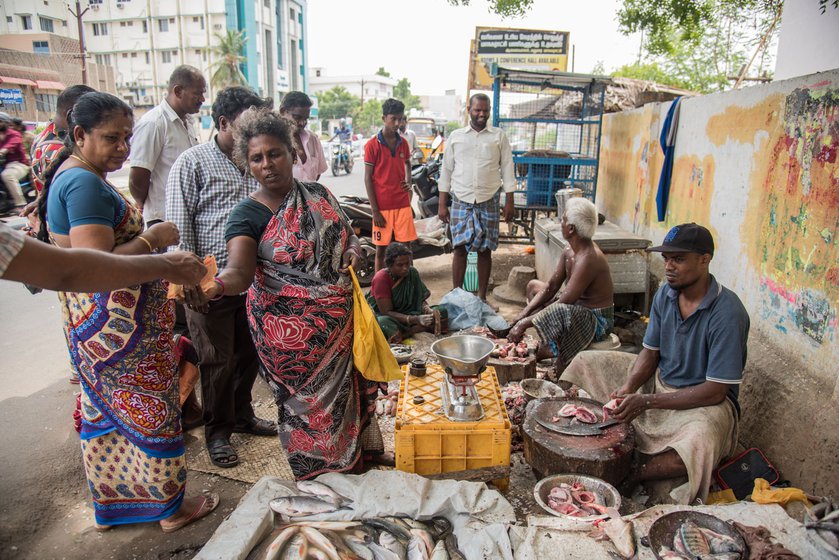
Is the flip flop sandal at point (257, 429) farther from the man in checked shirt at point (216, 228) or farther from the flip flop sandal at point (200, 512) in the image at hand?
the flip flop sandal at point (200, 512)

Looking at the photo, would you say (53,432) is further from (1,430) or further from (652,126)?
(652,126)

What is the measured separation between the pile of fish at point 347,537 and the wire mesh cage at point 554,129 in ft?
18.7

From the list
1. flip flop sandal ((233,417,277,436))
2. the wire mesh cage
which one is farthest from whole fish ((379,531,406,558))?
the wire mesh cage

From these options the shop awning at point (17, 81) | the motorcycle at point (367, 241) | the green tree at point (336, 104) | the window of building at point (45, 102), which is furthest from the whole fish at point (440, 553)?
the green tree at point (336, 104)

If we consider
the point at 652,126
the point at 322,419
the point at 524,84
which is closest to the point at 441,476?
the point at 322,419

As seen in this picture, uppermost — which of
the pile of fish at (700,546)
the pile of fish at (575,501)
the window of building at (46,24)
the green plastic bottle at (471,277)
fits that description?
the window of building at (46,24)

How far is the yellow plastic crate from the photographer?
2807mm

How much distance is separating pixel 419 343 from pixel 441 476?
2377 mm

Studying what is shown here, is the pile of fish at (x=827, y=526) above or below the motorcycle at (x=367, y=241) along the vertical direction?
below

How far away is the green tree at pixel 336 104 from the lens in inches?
2112

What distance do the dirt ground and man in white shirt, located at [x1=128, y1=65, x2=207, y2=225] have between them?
155cm

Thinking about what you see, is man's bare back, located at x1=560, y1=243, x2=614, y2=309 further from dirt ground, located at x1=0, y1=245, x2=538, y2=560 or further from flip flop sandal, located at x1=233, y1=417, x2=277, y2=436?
flip flop sandal, located at x1=233, y1=417, x2=277, y2=436

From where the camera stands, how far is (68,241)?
227 centimetres

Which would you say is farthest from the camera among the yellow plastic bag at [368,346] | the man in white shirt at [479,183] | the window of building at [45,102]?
the window of building at [45,102]
